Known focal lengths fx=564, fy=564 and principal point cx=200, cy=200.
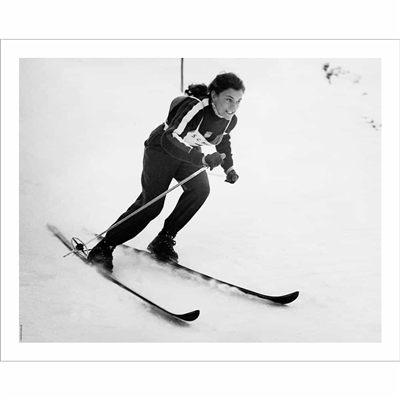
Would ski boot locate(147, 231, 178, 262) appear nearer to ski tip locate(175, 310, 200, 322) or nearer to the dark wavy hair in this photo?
ski tip locate(175, 310, 200, 322)

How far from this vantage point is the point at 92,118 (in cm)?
280

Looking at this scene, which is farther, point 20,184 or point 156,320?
point 20,184

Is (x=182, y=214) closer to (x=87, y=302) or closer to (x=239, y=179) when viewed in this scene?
(x=239, y=179)

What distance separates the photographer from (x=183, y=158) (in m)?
2.46

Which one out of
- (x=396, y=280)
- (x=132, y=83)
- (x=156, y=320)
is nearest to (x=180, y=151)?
(x=132, y=83)

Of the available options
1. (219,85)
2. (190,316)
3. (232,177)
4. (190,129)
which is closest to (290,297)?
(190,316)

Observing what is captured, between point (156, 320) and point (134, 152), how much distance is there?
2.67 feet

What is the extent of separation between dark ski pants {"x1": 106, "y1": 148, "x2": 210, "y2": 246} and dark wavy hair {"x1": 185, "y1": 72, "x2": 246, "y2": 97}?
32 cm

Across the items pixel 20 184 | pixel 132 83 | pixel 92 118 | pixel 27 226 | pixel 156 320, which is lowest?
pixel 156 320

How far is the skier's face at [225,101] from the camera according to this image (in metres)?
2.45

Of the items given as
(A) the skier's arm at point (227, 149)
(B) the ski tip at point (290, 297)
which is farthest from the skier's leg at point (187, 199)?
(B) the ski tip at point (290, 297)

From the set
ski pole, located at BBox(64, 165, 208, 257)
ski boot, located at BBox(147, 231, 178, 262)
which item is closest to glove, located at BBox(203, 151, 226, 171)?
ski pole, located at BBox(64, 165, 208, 257)

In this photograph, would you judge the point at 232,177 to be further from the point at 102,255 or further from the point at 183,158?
the point at 102,255
